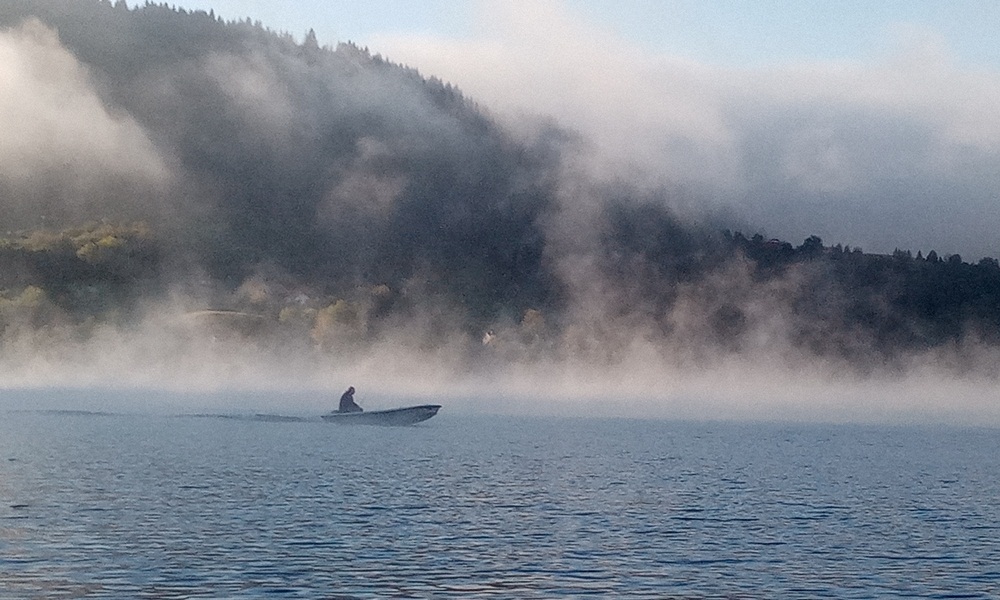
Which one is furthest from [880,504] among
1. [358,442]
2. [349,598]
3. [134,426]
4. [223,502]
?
[134,426]

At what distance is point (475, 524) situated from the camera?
160 ft

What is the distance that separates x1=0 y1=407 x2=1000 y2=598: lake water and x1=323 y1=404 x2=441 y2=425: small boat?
2357cm

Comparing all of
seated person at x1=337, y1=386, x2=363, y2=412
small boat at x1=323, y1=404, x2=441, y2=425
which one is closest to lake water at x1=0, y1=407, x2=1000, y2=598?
small boat at x1=323, y1=404, x2=441, y2=425

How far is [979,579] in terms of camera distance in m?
38.9

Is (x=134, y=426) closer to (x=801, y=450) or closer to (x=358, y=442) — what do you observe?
(x=358, y=442)

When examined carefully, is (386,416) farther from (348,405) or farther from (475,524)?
(475,524)

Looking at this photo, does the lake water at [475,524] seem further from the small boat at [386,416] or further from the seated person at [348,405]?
the seated person at [348,405]

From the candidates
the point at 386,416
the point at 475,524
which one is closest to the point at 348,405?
the point at 386,416

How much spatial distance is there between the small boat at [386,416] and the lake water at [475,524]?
23.6m

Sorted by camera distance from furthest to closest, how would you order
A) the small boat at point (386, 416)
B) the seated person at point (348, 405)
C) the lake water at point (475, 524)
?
the seated person at point (348, 405) < the small boat at point (386, 416) < the lake water at point (475, 524)

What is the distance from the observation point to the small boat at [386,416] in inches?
4710

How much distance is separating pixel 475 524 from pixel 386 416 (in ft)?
237

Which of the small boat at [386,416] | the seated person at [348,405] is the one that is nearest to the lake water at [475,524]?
the small boat at [386,416]

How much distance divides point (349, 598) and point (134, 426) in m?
92.7
